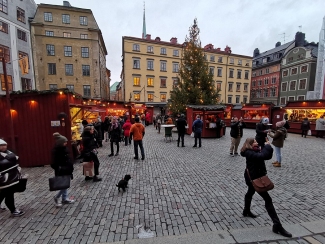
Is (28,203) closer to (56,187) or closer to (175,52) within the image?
(56,187)

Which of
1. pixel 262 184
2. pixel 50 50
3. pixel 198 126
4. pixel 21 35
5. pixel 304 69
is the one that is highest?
pixel 21 35

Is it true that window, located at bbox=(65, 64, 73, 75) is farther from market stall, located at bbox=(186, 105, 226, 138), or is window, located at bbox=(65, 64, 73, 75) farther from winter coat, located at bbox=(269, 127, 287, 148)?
winter coat, located at bbox=(269, 127, 287, 148)

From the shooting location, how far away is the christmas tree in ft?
55.4

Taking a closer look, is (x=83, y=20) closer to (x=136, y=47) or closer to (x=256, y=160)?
(x=136, y=47)

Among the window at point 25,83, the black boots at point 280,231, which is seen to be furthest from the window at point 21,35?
the black boots at point 280,231

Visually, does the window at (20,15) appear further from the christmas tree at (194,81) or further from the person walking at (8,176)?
the person walking at (8,176)

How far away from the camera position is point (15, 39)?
2152cm

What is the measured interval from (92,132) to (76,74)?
25.4 metres

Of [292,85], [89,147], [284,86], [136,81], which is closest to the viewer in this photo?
[89,147]

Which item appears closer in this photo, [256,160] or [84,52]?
[256,160]

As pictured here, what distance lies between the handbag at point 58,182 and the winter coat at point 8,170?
64 cm

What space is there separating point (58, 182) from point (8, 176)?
89 centimetres

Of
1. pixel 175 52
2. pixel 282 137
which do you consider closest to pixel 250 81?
pixel 175 52

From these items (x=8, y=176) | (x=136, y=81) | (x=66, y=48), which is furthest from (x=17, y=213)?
(x=136, y=81)
